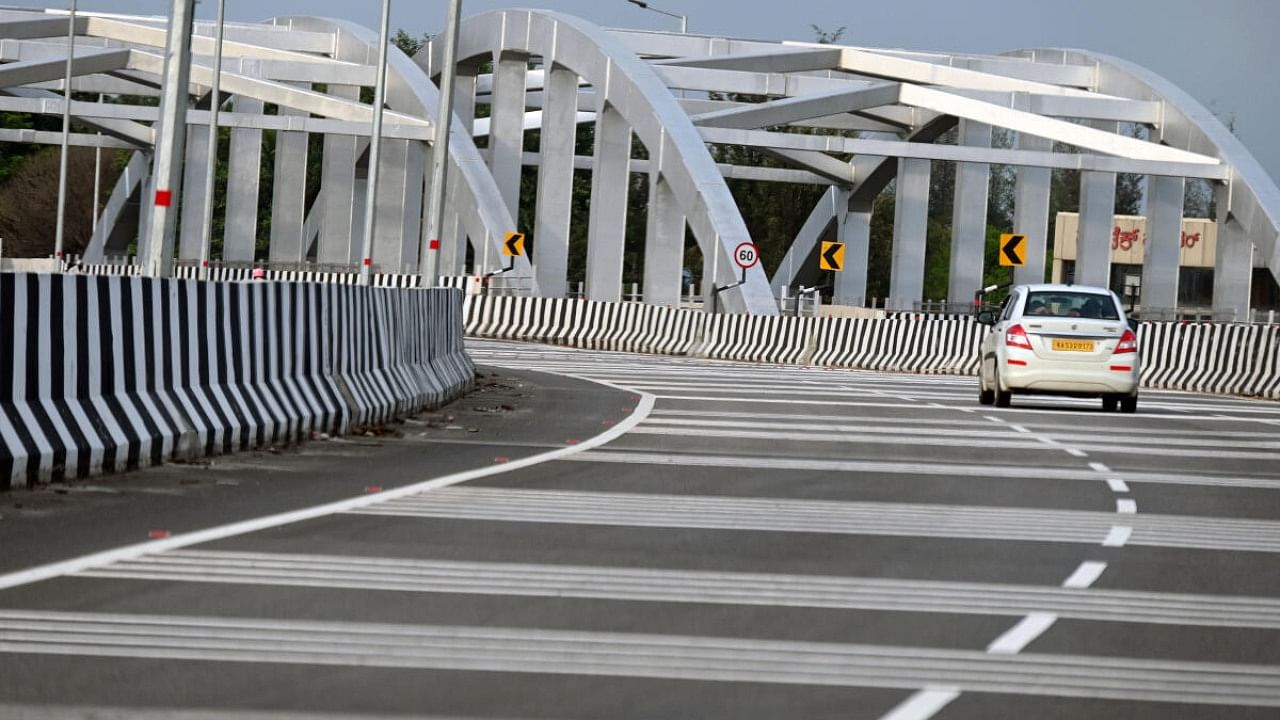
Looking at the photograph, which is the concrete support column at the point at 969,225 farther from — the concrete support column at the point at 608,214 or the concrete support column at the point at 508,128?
the concrete support column at the point at 508,128

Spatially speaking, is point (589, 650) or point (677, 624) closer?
point (589, 650)

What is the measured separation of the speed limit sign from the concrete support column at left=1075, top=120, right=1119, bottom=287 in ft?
40.6

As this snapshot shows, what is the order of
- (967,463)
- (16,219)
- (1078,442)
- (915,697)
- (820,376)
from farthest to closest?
(16,219) → (820,376) → (1078,442) → (967,463) → (915,697)

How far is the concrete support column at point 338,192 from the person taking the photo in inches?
2473

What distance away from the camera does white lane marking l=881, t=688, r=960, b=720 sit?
658cm

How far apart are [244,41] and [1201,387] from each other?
3444 cm

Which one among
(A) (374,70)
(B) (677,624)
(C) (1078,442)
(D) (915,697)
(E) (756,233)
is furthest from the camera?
(E) (756,233)

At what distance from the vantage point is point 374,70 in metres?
56.3

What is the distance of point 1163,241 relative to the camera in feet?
174

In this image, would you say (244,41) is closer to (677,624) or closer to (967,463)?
(967,463)

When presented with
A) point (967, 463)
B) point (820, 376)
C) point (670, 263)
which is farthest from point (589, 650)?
point (670, 263)

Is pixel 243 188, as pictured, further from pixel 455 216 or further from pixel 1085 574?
pixel 1085 574

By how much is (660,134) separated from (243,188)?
60.9 feet

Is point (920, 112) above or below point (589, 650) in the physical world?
above
